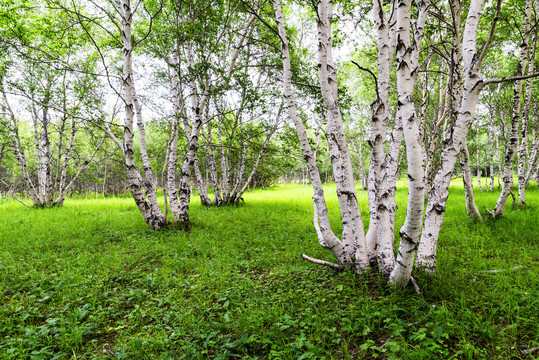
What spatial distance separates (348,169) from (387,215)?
90cm

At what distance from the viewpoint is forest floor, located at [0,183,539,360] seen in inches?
99.6

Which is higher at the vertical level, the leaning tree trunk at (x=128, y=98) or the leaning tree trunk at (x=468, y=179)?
the leaning tree trunk at (x=128, y=98)

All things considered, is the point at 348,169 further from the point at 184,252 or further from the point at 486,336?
the point at 184,252

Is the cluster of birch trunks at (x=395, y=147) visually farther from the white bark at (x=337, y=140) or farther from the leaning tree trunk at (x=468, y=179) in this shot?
the leaning tree trunk at (x=468, y=179)

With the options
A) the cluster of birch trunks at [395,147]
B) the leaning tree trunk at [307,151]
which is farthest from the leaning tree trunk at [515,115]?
the leaning tree trunk at [307,151]

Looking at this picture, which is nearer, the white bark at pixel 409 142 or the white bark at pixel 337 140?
the white bark at pixel 409 142

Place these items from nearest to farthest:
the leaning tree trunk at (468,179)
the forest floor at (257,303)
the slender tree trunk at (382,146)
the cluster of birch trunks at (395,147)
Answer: the forest floor at (257,303) < the cluster of birch trunks at (395,147) < the slender tree trunk at (382,146) < the leaning tree trunk at (468,179)

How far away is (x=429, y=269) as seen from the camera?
3523mm

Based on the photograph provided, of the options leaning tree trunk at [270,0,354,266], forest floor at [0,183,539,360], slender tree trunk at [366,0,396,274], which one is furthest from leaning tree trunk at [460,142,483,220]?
leaning tree trunk at [270,0,354,266]

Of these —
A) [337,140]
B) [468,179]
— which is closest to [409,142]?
[337,140]

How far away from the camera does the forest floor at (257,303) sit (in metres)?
2.53

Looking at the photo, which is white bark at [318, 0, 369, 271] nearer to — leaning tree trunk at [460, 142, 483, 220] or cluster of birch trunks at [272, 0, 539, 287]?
cluster of birch trunks at [272, 0, 539, 287]

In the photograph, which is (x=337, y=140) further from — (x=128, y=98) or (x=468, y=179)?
(x=128, y=98)

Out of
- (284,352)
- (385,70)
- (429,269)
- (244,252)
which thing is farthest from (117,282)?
(385,70)
